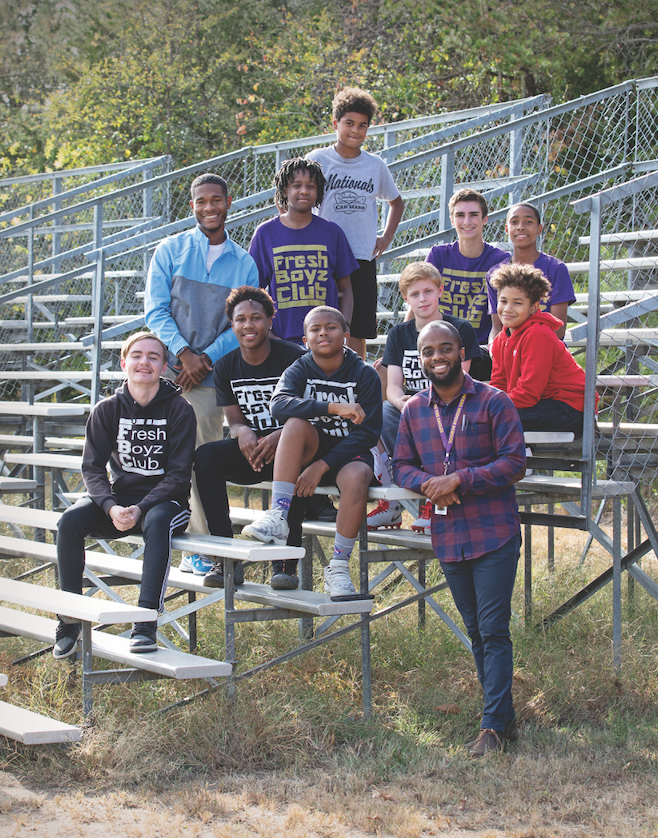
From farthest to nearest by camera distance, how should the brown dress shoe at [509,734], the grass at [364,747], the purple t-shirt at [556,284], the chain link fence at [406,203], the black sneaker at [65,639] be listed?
1. the chain link fence at [406,203]
2. the purple t-shirt at [556,284]
3. the black sneaker at [65,639]
4. the brown dress shoe at [509,734]
5. the grass at [364,747]

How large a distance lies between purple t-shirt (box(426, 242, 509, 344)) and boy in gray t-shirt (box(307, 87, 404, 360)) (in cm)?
42

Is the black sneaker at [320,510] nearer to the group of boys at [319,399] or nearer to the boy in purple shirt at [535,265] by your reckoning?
the group of boys at [319,399]

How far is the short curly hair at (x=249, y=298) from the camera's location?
5.12m

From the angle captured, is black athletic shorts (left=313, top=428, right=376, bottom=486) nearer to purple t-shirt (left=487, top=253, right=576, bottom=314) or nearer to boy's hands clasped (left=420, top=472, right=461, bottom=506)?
boy's hands clasped (left=420, top=472, right=461, bottom=506)

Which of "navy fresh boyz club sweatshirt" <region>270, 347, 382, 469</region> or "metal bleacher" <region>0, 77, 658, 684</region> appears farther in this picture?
"metal bleacher" <region>0, 77, 658, 684</region>

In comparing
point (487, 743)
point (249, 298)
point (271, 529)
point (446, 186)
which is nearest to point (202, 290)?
point (249, 298)

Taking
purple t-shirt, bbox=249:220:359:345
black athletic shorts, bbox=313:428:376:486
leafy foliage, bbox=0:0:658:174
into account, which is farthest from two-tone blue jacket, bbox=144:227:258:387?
leafy foliage, bbox=0:0:658:174

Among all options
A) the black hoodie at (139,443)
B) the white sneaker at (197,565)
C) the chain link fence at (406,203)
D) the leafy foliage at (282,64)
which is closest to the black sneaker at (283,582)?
the white sneaker at (197,565)

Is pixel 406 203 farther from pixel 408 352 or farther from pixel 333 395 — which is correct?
pixel 333 395

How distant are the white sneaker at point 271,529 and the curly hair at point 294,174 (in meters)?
1.94

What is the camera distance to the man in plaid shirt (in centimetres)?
427

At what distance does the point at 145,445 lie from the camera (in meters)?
4.88

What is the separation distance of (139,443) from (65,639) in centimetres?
100

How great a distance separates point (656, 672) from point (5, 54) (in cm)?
2691
